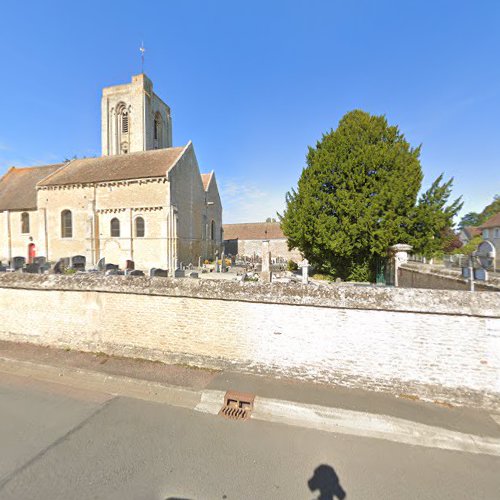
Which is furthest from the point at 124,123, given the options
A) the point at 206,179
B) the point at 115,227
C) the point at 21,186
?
the point at 115,227

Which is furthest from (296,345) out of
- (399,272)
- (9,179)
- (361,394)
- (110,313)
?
(9,179)

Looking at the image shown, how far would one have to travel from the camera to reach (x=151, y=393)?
13.5 ft

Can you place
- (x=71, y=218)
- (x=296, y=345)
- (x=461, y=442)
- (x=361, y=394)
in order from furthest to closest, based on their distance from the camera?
(x=71, y=218), (x=296, y=345), (x=361, y=394), (x=461, y=442)

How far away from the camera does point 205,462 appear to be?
2.78 meters

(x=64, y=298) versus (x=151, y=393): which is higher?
(x=64, y=298)

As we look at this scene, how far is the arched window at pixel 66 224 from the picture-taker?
2412 cm

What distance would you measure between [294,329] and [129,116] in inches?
1385

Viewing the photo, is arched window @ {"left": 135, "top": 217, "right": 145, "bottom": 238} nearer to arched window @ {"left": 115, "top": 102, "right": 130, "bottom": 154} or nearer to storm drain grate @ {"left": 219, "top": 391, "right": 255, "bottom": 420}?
arched window @ {"left": 115, "top": 102, "right": 130, "bottom": 154}

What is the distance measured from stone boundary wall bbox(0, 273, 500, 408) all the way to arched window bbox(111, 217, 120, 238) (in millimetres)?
18961

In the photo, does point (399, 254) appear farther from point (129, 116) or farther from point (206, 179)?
point (129, 116)

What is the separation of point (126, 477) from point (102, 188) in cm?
2491

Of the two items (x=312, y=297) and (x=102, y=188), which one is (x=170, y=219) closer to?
(x=102, y=188)

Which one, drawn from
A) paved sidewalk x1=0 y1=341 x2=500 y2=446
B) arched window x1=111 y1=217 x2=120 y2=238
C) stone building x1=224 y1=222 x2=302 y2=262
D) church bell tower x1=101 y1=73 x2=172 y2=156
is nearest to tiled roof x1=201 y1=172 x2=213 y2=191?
church bell tower x1=101 y1=73 x2=172 y2=156

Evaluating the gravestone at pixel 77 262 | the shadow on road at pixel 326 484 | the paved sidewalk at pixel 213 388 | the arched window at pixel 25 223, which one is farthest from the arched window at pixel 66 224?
the shadow on road at pixel 326 484
